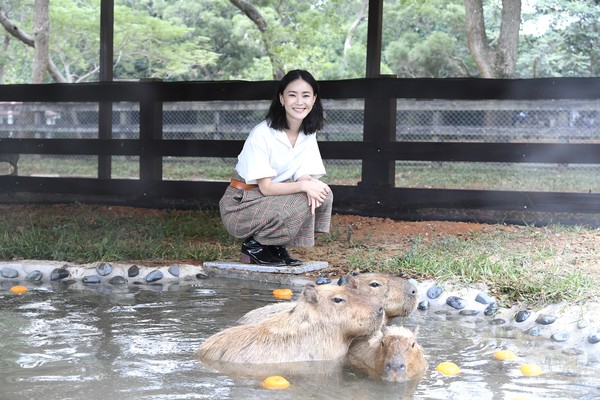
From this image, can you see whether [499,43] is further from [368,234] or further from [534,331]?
[534,331]

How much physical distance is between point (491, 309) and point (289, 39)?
59.3 ft

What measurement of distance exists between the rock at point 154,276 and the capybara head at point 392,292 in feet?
7.00

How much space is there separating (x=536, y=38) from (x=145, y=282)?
66.8 ft

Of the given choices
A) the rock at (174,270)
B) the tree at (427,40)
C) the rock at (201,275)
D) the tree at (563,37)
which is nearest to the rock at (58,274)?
the rock at (174,270)

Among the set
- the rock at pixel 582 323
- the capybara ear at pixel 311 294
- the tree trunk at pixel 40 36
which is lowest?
the rock at pixel 582 323

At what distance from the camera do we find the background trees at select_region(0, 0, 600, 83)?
2259 cm

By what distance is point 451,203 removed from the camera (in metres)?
8.41

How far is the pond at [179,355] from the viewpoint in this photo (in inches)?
135

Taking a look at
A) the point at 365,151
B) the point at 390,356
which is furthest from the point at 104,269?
the point at 365,151

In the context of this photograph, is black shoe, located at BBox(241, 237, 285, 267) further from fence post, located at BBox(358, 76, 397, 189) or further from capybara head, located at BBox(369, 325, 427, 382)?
fence post, located at BBox(358, 76, 397, 189)

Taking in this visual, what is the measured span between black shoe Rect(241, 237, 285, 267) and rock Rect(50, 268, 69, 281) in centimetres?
125

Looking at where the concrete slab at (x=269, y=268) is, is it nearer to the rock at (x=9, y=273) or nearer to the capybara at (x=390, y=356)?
the rock at (x=9, y=273)

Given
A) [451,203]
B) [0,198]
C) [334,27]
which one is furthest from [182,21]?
[451,203]

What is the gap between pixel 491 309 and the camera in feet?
16.5
